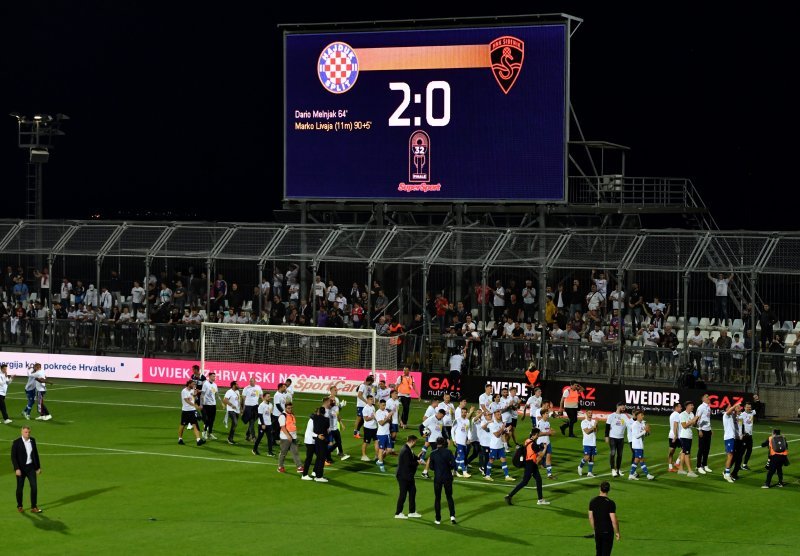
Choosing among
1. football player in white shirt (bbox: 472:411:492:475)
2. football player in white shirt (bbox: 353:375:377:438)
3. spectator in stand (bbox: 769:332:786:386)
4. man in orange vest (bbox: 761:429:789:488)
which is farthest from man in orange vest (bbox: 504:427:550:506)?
spectator in stand (bbox: 769:332:786:386)

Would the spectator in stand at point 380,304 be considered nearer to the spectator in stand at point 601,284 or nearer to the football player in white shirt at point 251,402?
the spectator in stand at point 601,284

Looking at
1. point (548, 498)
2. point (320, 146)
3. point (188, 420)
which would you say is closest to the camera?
point (548, 498)

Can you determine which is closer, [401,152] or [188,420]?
[188,420]

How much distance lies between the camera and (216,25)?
75812 millimetres

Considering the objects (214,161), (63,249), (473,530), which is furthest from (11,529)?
(214,161)

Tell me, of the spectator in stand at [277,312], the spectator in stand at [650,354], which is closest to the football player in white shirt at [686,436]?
the spectator in stand at [650,354]

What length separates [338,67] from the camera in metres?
47.5

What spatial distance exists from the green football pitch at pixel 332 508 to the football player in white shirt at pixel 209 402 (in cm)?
48

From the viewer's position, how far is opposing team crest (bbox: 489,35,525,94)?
45188 millimetres

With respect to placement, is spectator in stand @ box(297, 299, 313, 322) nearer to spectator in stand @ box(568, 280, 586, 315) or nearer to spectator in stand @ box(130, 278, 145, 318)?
spectator in stand @ box(130, 278, 145, 318)

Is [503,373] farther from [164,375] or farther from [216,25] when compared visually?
[216,25]

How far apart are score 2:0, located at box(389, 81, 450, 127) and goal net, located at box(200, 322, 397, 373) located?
828cm

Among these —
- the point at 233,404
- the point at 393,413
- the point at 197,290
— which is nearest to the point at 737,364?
the point at 393,413

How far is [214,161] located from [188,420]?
4311cm
